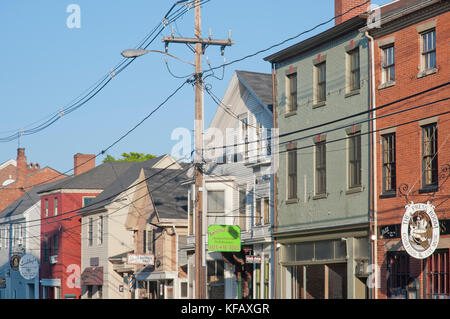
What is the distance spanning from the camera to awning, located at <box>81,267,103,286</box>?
55938mm

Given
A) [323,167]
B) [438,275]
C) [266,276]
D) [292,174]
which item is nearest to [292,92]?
[292,174]

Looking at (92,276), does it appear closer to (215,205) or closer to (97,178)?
(97,178)

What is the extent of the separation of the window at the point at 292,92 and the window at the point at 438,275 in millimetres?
11213

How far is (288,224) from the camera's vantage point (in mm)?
34406

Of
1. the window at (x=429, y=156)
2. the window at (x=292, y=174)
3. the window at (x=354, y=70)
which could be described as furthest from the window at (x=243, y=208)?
the window at (x=429, y=156)

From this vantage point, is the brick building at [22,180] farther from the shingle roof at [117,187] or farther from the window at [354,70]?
the window at [354,70]

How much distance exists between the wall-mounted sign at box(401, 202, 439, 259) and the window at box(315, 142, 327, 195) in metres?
6.95

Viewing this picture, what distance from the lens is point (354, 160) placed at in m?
30.2

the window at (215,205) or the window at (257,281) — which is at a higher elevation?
the window at (215,205)

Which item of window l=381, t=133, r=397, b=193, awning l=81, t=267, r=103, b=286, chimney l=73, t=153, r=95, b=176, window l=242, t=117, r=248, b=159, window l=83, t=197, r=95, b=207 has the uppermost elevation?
chimney l=73, t=153, r=95, b=176

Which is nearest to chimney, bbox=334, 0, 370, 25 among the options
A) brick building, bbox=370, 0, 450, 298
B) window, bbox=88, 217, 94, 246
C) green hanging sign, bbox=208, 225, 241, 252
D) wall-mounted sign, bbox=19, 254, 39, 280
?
brick building, bbox=370, 0, 450, 298

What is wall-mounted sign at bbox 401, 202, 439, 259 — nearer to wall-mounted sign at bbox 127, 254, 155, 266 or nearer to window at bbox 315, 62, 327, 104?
window at bbox 315, 62, 327, 104

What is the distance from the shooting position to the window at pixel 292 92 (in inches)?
1368
